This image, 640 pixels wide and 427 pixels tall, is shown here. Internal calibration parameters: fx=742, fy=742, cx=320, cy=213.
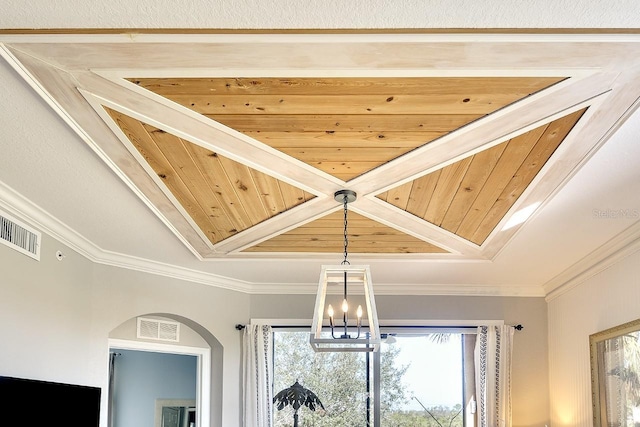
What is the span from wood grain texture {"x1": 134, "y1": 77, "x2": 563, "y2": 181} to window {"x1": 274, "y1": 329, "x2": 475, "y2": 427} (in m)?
3.53

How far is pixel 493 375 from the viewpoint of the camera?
6438 mm

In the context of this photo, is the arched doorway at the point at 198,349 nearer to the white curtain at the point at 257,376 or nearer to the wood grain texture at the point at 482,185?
the white curtain at the point at 257,376

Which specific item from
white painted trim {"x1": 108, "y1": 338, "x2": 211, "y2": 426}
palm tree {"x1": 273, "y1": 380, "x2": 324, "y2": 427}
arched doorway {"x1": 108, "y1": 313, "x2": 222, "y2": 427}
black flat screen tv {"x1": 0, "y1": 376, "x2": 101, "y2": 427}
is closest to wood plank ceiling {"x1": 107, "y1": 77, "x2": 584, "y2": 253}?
black flat screen tv {"x1": 0, "y1": 376, "x2": 101, "y2": 427}

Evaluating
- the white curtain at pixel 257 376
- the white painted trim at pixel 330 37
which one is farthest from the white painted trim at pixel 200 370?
the white painted trim at pixel 330 37

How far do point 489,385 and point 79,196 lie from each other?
3956 mm

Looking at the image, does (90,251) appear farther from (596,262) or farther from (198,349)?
(596,262)

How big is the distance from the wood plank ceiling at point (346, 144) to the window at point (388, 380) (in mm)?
1993

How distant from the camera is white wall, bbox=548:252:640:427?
4789mm

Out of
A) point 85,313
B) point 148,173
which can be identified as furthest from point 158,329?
point 148,173

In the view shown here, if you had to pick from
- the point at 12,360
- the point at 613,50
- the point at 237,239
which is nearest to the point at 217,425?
the point at 237,239

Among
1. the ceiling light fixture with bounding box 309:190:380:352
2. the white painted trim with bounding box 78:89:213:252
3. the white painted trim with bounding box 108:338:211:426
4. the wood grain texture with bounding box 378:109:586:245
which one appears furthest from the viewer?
the white painted trim with bounding box 108:338:211:426

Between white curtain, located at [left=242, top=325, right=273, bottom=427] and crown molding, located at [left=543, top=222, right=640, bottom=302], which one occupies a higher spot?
crown molding, located at [left=543, top=222, right=640, bottom=302]

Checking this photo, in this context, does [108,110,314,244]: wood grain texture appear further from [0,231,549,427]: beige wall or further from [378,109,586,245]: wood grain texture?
[0,231,549,427]: beige wall

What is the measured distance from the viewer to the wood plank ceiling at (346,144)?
2801 millimetres
